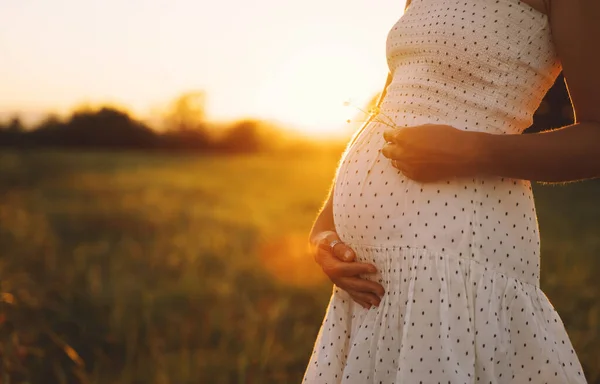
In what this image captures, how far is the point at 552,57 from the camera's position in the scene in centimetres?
131

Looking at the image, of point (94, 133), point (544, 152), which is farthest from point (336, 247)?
point (94, 133)

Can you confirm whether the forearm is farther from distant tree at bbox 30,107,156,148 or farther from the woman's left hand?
distant tree at bbox 30,107,156,148

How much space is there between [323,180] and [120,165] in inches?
222

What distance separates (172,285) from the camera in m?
5.25

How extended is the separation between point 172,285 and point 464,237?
433cm

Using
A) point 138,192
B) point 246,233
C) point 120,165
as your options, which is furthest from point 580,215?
point 120,165

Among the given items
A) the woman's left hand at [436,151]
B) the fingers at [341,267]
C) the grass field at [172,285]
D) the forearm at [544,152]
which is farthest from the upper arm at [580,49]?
the grass field at [172,285]

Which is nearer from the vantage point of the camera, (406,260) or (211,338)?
(406,260)

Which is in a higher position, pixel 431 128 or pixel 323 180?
pixel 431 128

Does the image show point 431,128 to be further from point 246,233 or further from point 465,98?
point 246,233

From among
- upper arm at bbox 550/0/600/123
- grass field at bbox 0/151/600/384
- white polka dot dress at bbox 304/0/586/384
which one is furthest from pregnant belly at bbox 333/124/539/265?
grass field at bbox 0/151/600/384

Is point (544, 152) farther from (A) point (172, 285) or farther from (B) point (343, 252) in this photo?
(A) point (172, 285)

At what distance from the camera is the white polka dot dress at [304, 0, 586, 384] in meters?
1.25

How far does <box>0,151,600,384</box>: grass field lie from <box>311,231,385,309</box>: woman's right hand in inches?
63.9
